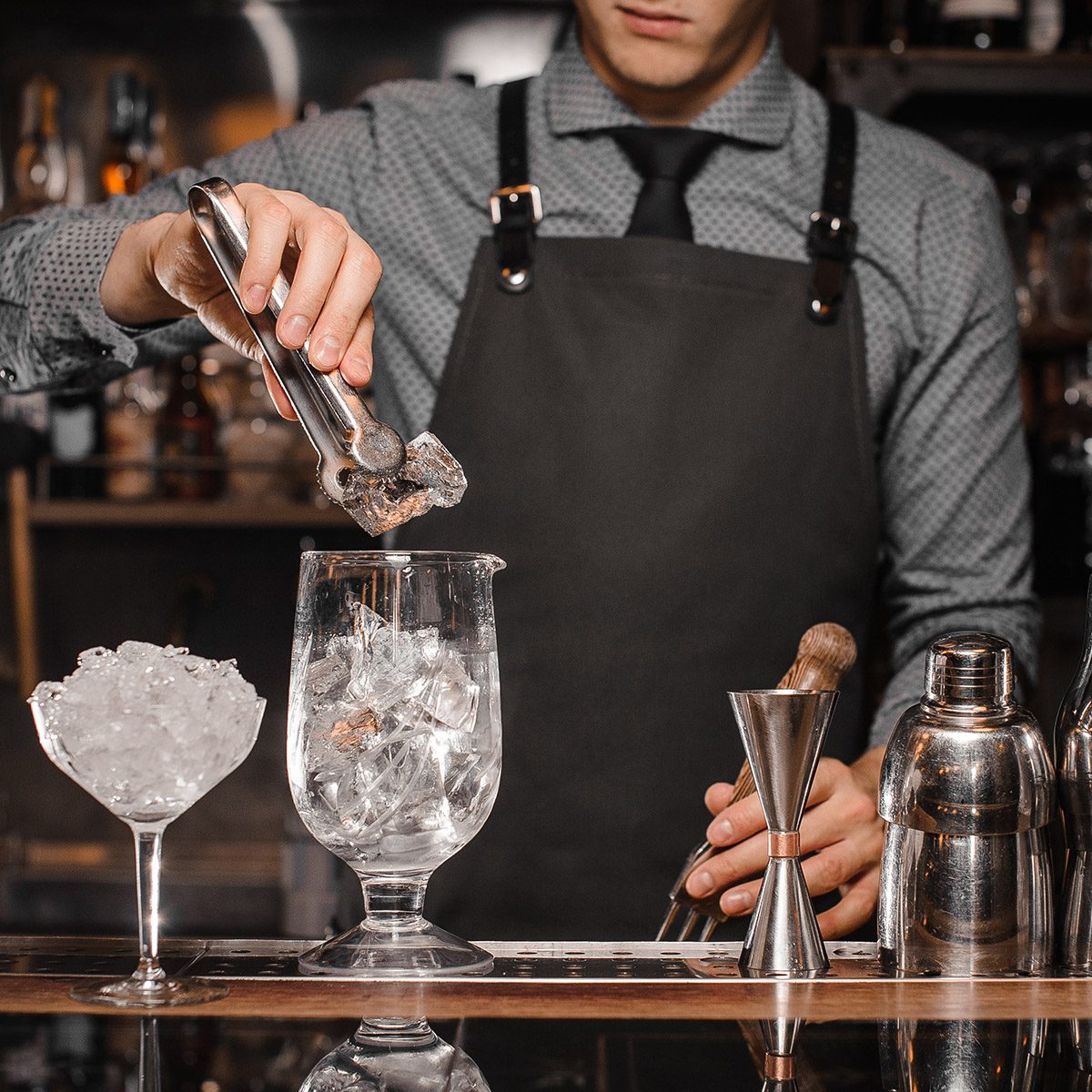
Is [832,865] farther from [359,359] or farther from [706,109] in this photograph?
[706,109]

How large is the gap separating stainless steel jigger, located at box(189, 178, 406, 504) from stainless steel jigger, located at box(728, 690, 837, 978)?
0.26 meters

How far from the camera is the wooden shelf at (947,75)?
2193mm

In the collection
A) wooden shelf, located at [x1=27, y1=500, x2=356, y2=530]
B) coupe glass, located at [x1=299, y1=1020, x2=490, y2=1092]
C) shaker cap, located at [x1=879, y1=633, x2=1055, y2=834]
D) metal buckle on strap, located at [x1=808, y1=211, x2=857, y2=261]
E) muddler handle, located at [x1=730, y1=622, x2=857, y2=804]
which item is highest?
metal buckle on strap, located at [x1=808, y1=211, x2=857, y2=261]

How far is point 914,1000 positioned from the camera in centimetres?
72

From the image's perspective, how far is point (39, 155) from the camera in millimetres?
2502

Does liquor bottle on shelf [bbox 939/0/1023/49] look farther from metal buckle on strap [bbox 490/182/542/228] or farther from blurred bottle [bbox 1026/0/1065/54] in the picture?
metal buckle on strap [bbox 490/182/542/228]

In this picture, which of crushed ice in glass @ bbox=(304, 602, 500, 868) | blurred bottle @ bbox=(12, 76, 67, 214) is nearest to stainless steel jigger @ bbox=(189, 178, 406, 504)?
crushed ice in glass @ bbox=(304, 602, 500, 868)

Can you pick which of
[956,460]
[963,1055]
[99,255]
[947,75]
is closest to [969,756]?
[963,1055]

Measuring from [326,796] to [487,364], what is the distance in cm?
80

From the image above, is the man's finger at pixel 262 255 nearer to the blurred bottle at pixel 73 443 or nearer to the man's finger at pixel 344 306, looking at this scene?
the man's finger at pixel 344 306

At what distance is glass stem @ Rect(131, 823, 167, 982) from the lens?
73 centimetres

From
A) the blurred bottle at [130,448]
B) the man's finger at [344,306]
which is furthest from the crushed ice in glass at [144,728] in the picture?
the blurred bottle at [130,448]

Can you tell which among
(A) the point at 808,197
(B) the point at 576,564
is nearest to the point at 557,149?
(A) the point at 808,197

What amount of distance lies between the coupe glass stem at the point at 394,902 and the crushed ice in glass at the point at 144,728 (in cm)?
12
